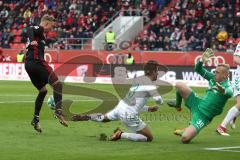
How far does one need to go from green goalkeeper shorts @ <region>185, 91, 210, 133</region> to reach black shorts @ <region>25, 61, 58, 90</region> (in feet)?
10.7

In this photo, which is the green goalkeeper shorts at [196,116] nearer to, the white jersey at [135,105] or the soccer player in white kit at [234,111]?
the white jersey at [135,105]

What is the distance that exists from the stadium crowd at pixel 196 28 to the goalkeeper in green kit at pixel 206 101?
2414 centimetres

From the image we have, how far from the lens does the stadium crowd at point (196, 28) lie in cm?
3944

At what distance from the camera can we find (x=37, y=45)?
1473 centimetres

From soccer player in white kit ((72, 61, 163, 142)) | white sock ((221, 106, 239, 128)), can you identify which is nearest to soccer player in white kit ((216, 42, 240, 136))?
white sock ((221, 106, 239, 128))

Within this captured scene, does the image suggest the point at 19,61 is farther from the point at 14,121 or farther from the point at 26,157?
the point at 26,157

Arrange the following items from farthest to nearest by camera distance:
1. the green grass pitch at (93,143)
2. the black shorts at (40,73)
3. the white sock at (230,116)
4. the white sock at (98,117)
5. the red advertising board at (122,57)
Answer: the red advertising board at (122,57)
the white sock at (230,116)
the black shorts at (40,73)
the white sock at (98,117)
the green grass pitch at (93,143)

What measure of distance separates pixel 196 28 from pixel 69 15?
1156 centimetres

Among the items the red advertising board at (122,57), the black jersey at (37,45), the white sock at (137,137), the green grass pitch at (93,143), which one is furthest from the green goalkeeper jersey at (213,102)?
the red advertising board at (122,57)

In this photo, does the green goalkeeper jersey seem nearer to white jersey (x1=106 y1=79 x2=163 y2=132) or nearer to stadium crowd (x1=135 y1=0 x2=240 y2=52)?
white jersey (x1=106 y1=79 x2=163 y2=132)

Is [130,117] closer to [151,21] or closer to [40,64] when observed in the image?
[40,64]

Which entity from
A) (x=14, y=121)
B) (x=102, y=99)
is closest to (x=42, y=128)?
(x=14, y=121)

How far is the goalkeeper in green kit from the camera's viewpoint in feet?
43.1

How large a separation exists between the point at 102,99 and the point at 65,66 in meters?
13.9
